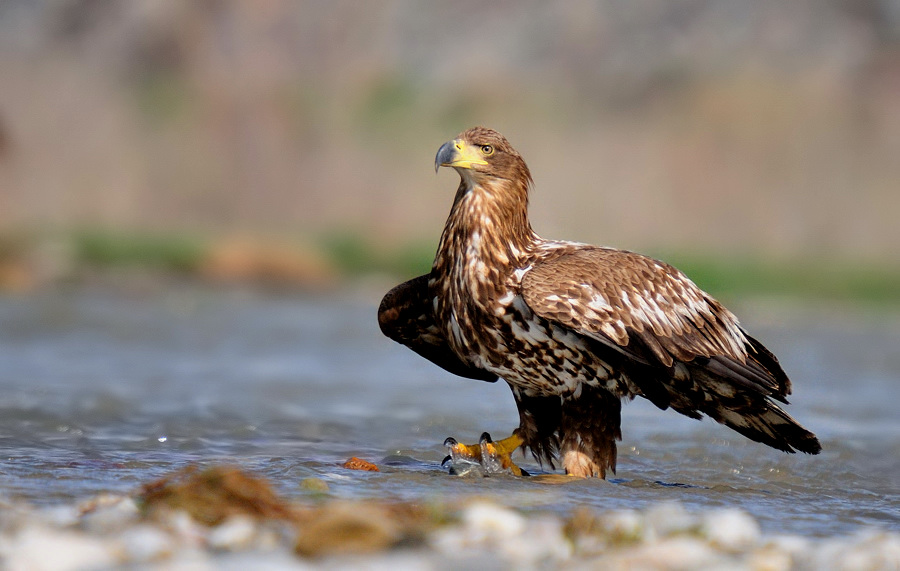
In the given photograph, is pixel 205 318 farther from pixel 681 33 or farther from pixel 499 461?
pixel 681 33

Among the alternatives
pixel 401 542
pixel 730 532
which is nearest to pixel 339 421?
pixel 730 532

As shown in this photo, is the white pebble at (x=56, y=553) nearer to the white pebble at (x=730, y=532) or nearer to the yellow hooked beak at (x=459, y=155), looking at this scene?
the white pebble at (x=730, y=532)

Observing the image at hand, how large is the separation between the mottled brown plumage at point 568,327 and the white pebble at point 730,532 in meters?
1.26

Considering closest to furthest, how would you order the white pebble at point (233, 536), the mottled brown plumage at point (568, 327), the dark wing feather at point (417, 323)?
1. the white pebble at point (233, 536)
2. the mottled brown plumage at point (568, 327)
3. the dark wing feather at point (417, 323)

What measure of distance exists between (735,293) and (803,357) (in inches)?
286

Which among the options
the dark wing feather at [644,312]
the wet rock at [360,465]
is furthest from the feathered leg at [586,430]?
the wet rock at [360,465]

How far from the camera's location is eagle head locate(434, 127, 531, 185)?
6051 mm

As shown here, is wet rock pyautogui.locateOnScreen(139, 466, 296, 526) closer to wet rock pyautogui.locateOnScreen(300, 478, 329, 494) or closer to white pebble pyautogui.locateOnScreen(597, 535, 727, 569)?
wet rock pyautogui.locateOnScreen(300, 478, 329, 494)

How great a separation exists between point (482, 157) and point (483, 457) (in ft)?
4.23

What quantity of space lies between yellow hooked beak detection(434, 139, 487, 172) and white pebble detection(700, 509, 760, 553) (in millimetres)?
2153

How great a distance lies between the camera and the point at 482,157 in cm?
612

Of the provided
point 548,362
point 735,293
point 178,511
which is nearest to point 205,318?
point 735,293

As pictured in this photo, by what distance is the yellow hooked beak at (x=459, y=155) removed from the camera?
19.7 ft

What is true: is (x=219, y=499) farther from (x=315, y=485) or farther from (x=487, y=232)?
(x=487, y=232)
